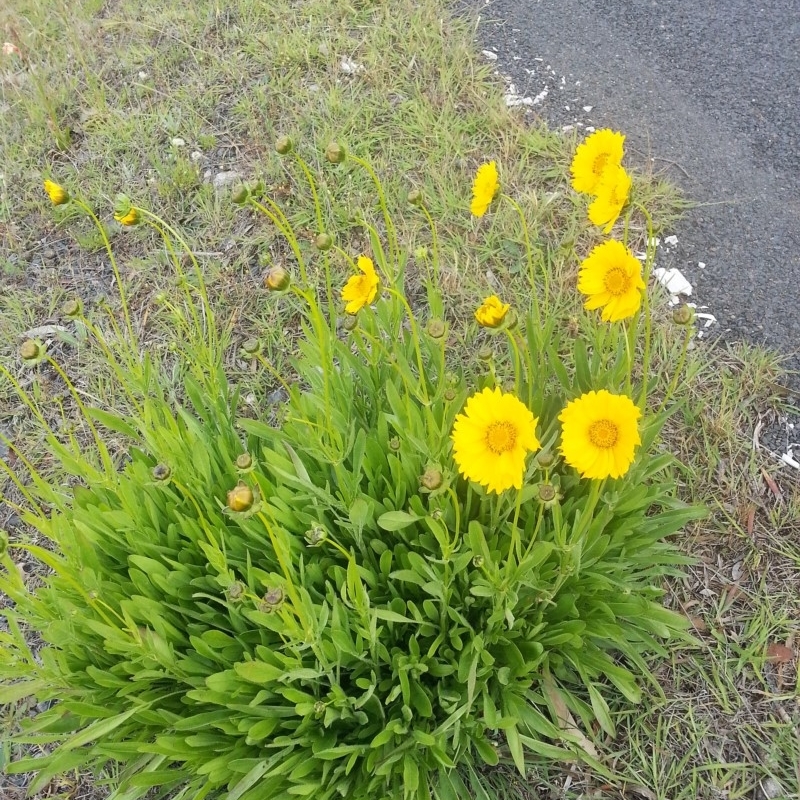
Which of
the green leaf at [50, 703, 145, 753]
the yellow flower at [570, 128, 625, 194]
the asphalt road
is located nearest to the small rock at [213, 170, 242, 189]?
the asphalt road

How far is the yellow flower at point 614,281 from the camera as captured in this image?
133 centimetres

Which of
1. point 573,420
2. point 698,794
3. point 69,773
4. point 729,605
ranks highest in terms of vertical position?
point 573,420

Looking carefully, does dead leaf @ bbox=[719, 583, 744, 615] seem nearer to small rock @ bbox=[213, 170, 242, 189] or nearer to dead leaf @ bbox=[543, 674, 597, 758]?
dead leaf @ bbox=[543, 674, 597, 758]

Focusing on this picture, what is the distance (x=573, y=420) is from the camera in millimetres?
1271

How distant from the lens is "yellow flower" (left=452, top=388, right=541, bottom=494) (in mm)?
1245

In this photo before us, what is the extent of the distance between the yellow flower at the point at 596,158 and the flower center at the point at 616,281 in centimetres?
24

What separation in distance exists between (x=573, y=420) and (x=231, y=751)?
1026 mm

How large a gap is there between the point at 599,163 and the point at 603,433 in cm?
64

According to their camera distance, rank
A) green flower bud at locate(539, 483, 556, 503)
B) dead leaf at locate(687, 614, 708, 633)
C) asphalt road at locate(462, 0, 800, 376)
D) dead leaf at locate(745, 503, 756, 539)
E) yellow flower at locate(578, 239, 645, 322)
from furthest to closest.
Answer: asphalt road at locate(462, 0, 800, 376)
dead leaf at locate(745, 503, 756, 539)
dead leaf at locate(687, 614, 708, 633)
yellow flower at locate(578, 239, 645, 322)
green flower bud at locate(539, 483, 556, 503)

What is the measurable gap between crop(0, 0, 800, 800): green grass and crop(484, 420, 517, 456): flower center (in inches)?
22.2

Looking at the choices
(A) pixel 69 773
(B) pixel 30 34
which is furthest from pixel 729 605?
(B) pixel 30 34

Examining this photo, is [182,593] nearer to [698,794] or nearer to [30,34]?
[698,794]

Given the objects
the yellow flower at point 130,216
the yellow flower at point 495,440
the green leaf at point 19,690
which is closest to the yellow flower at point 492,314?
the yellow flower at point 495,440

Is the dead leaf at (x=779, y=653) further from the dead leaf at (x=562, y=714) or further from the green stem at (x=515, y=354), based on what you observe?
the green stem at (x=515, y=354)
